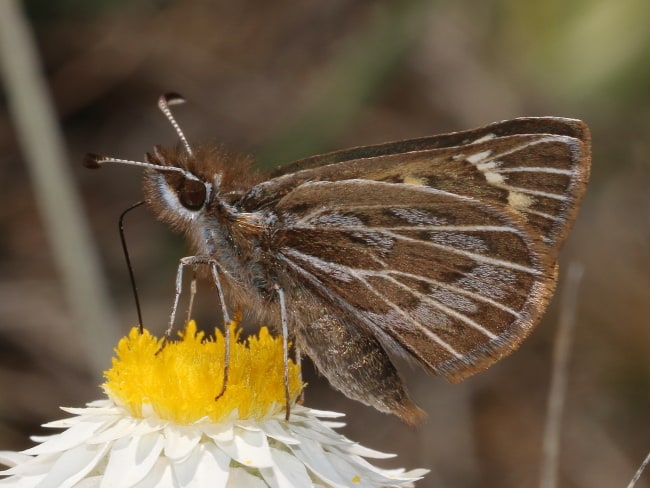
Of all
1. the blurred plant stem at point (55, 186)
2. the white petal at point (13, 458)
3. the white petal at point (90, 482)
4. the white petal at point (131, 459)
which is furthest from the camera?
the blurred plant stem at point (55, 186)

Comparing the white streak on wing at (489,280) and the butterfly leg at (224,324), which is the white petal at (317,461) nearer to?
the butterfly leg at (224,324)

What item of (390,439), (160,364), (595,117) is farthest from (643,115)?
(160,364)

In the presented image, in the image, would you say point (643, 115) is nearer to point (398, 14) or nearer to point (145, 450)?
point (398, 14)

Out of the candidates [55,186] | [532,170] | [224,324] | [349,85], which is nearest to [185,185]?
[224,324]

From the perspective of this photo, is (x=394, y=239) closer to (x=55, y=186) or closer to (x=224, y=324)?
(x=224, y=324)

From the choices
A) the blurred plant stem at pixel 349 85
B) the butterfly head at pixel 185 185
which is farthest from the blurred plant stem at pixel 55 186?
the butterfly head at pixel 185 185
